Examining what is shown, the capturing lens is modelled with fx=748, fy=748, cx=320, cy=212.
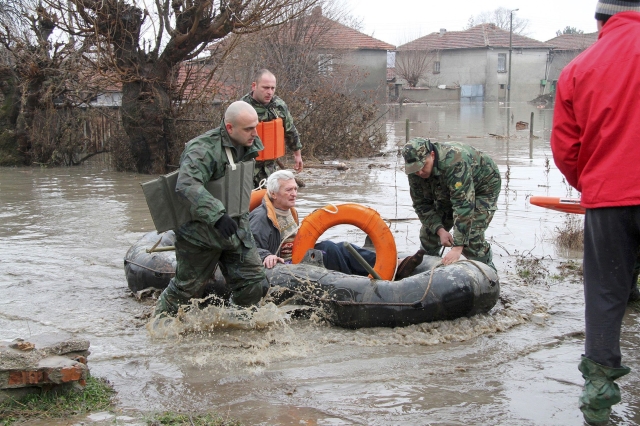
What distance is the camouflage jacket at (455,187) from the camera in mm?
5832

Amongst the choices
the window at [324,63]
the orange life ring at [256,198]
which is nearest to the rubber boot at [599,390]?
the orange life ring at [256,198]

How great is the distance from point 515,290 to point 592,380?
316 cm

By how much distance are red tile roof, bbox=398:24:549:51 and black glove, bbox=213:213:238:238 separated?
2579 inches

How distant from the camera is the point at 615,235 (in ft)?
11.6

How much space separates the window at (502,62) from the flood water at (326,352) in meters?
63.4

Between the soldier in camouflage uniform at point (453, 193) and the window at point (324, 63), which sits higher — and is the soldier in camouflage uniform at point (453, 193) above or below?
below

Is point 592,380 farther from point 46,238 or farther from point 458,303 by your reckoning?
point 46,238

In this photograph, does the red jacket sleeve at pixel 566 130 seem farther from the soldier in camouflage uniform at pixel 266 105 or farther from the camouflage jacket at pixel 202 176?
the soldier in camouflage uniform at pixel 266 105

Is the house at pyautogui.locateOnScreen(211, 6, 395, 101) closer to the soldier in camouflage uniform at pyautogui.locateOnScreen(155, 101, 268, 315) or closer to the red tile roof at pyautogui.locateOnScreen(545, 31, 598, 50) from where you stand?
the soldier in camouflage uniform at pyautogui.locateOnScreen(155, 101, 268, 315)

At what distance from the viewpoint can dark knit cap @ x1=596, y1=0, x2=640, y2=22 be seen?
11.8 feet

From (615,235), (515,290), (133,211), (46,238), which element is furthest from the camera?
(133,211)

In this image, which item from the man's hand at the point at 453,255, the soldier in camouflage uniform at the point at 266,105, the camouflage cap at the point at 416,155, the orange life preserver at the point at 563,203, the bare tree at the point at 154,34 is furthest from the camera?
the bare tree at the point at 154,34

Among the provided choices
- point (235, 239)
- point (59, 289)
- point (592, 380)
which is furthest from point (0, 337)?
point (592, 380)

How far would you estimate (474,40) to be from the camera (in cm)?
6906
